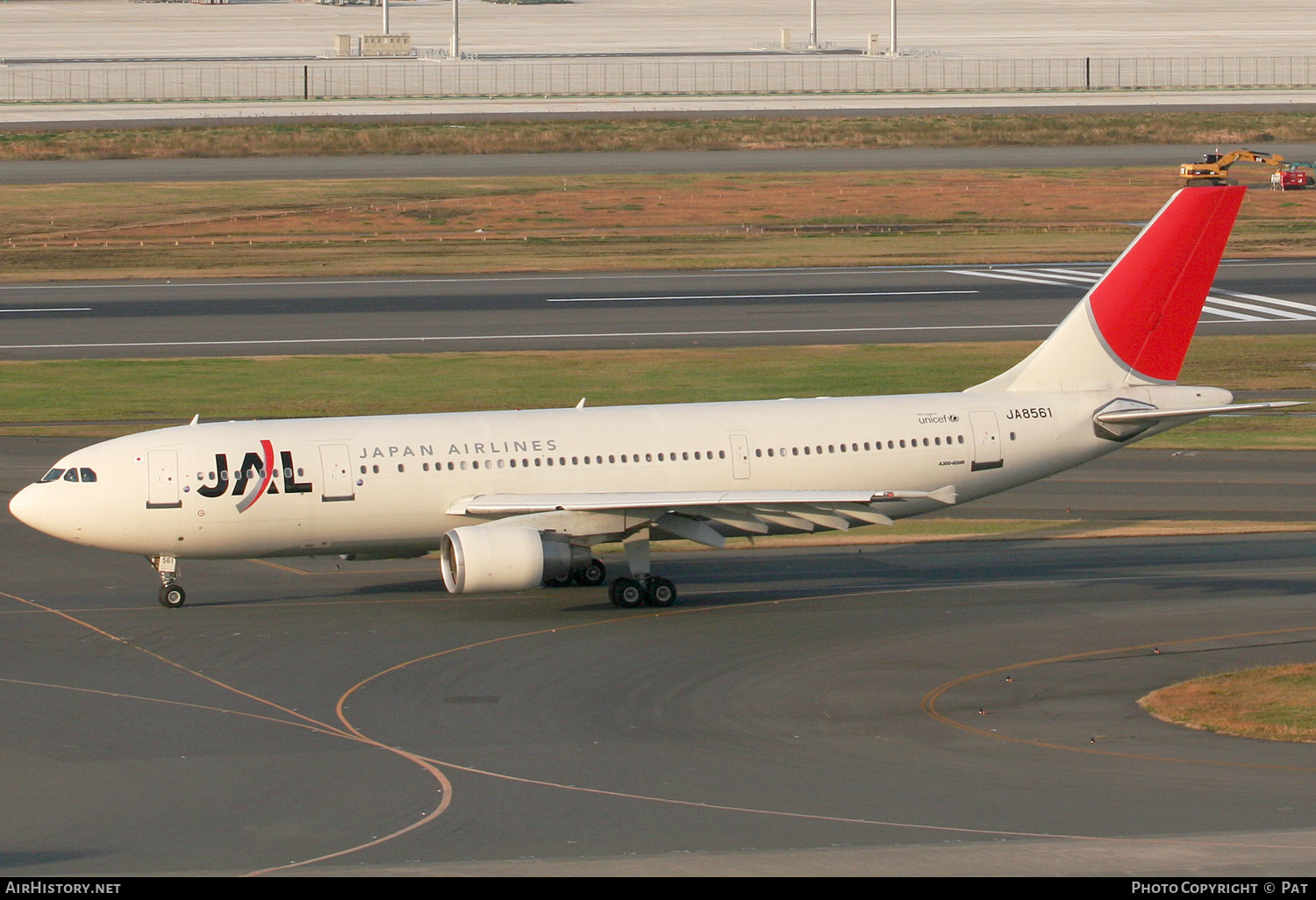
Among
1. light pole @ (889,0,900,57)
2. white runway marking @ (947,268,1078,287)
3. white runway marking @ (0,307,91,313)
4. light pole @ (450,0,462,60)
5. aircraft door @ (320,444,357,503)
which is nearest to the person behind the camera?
aircraft door @ (320,444,357,503)

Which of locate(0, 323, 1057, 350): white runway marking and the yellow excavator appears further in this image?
the yellow excavator

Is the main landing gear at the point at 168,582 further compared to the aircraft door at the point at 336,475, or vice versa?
the main landing gear at the point at 168,582

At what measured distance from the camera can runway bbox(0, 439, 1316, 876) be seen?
23.2 m

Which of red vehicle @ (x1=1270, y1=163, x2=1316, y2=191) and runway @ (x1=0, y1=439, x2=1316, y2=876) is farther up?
red vehicle @ (x1=1270, y1=163, x2=1316, y2=191)

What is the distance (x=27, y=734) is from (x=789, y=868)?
14.1 metres

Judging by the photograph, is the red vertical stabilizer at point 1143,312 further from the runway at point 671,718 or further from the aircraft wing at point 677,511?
the aircraft wing at point 677,511

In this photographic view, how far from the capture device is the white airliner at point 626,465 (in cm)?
3628

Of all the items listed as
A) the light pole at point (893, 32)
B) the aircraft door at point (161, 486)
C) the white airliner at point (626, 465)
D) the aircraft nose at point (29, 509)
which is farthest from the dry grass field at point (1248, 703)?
the light pole at point (893, 32)

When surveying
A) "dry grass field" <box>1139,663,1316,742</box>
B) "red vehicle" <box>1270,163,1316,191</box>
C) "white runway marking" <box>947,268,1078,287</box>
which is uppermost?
"red vehicle" <box>1270,163,1316,191</box>

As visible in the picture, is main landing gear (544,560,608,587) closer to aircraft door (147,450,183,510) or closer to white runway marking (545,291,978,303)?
aircraft door (147,450,183,510)

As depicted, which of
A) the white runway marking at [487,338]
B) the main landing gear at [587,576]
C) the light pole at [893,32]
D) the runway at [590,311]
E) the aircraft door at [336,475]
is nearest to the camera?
the aircraft door at [336,475]

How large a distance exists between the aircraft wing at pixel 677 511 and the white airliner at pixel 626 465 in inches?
2.3

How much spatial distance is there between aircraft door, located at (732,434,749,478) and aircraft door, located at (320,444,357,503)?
340 inches

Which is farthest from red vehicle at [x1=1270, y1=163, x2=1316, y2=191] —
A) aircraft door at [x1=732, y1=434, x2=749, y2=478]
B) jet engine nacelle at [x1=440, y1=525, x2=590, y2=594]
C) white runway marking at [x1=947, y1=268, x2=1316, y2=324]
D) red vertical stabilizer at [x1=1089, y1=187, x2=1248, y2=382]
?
jet engine nacelle at [x1=440, y1=525, x2=590, y2=594]
